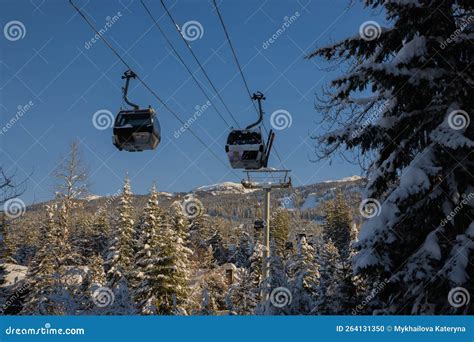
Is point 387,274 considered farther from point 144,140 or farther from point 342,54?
point 144,140

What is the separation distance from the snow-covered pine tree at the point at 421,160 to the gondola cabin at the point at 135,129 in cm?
552

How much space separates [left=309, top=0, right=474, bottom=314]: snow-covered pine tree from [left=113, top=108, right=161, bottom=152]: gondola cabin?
5.52m

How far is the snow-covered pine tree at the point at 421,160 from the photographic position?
668 centimetres

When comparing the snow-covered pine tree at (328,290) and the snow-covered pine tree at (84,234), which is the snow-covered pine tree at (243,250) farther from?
the snow-covered pine tree at (328,290)

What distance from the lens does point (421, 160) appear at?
7.01 meters

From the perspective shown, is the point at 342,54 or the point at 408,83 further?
the point at 342,54

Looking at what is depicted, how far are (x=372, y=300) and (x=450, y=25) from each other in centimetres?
506

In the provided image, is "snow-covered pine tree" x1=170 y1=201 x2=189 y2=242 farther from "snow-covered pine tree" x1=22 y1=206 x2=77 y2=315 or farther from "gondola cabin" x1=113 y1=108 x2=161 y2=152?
"gondola cabin" x1=113 y1=108 x2=161 y2=152

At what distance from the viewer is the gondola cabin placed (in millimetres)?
11703

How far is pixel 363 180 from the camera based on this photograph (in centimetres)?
944

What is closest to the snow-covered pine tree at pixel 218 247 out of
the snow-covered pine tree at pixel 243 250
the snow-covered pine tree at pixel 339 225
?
the snow-covered pine tree at pixel 243 250

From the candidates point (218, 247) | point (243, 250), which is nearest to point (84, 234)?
point (218, 247)

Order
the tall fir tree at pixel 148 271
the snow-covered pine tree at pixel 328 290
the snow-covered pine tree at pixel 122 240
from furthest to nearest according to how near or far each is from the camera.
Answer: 1. the snow-covered pine tree at pixel 122 240
2. the tall fir tree at pixel 148 271
3. the snow-covered pine tree at pixel 328 290
